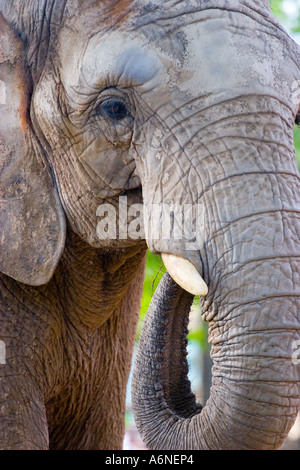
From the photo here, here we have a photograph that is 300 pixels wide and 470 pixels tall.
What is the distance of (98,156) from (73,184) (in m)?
0.20

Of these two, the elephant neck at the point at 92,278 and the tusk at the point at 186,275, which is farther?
the elephant neck at the point at 92,278

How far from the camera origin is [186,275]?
2.81m

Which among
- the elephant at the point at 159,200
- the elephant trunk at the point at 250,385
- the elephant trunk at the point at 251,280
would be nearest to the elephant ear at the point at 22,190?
the elephant at the point at 159,200

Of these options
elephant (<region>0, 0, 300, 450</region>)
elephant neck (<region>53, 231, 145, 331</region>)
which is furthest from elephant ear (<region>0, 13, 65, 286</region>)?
elephant neck (<region>53, 231, 145, 331</region>)

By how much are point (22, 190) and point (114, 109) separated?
1.75 ft

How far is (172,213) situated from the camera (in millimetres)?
2893

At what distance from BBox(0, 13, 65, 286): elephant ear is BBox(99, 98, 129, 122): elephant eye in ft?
1.28

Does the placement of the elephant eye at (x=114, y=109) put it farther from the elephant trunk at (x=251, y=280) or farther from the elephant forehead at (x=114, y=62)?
the elephant trunk at (x=251, y=280)

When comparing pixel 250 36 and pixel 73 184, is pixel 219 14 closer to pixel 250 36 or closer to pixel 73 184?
pixel 250 36

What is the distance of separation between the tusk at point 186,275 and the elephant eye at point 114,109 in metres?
0.54

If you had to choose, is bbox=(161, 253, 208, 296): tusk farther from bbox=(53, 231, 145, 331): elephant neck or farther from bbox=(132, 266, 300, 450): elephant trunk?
bbox=(53, 231, 145, 331): elephant neck

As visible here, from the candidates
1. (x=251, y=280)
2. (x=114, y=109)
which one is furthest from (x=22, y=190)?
(x=251, y=280)

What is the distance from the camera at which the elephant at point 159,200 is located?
2.76 meters

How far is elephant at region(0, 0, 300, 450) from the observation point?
2756mm
